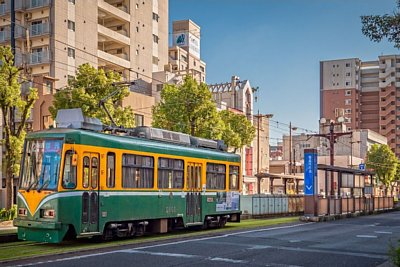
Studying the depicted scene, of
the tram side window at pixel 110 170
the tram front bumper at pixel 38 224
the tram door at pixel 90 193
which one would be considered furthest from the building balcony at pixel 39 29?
the tram front bumper at pixel 38 224

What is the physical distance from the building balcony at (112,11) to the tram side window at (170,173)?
37.0 metres

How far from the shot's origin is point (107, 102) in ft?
116

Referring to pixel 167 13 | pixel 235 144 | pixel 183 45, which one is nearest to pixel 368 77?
pixel 183 45

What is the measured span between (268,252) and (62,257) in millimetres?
5852

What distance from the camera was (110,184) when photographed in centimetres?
1927

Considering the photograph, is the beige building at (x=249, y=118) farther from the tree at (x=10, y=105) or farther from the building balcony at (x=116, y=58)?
the tree at (x=10, y=105)

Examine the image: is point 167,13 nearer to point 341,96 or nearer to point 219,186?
point 219,186

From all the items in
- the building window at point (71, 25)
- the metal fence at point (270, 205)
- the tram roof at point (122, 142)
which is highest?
the building window at point (71, 25)

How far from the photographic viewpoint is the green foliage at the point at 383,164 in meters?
87.5

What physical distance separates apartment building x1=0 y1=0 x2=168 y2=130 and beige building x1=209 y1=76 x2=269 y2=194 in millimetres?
20633

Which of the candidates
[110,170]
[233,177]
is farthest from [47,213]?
[233,177]

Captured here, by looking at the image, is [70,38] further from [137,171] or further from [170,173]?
[137,171]

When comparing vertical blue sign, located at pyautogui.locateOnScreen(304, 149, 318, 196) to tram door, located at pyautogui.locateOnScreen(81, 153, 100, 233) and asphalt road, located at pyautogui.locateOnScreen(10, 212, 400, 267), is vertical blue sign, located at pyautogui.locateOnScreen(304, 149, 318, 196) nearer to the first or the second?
asphalt road, located at pyautogui.locateOnScreen(10, 212, 400, 267)

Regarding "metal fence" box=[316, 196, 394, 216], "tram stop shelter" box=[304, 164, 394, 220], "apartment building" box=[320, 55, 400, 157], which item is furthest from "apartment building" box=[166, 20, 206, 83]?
"apartment building" box=[320, 55, 400, 157]
